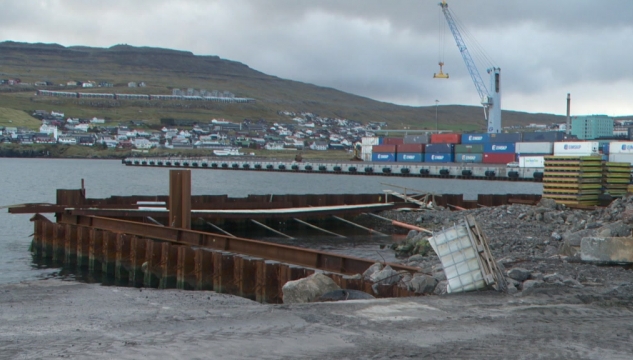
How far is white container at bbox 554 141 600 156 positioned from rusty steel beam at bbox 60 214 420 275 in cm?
6411

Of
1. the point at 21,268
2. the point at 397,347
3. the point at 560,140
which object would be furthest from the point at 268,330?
the point at 560,140

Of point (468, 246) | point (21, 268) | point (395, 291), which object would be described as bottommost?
point (21, 268)

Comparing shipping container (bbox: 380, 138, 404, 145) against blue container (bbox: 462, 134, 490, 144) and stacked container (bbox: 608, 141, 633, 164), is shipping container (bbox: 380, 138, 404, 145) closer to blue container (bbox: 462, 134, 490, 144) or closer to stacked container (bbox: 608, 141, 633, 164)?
blue container (bbox: 462, 134, 490, 144)

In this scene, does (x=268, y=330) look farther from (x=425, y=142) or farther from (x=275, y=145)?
(x=275, y=145)

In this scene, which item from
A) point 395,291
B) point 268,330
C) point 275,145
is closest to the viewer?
point 268,330

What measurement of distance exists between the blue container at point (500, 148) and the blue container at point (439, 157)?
5.22 m

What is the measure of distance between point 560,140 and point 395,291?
8686 centimetres

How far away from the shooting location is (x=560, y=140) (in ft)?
308

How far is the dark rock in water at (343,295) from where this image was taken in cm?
1148

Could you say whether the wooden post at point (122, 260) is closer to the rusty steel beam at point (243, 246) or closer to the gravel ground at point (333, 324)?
the rusty steel beam at point (243, 246)

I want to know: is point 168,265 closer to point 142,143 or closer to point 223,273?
point 223,273

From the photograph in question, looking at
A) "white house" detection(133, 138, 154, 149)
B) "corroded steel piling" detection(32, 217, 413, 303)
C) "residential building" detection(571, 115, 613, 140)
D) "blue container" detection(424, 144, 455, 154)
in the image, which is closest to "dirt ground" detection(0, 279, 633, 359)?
"corroded steel piling" detection(32, 217, 413, 303)

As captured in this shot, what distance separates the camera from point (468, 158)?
104125 millimetres

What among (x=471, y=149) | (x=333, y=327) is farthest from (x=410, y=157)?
(x=333, y=327)
